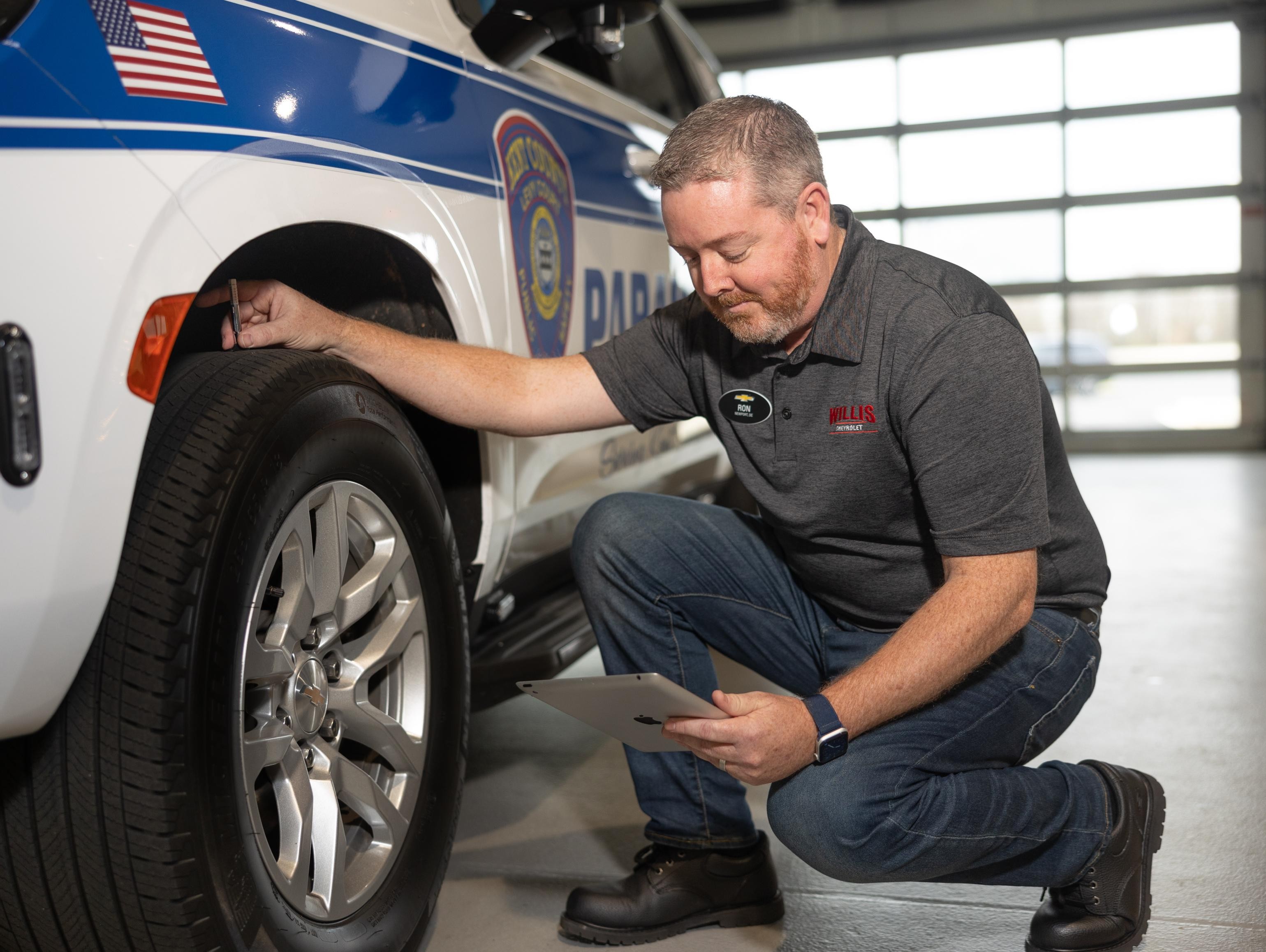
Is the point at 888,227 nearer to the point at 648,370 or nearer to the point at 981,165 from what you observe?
the point at 981,165

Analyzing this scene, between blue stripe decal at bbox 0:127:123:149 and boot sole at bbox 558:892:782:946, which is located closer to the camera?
blue stripe decal at bbox 0:127:123:149

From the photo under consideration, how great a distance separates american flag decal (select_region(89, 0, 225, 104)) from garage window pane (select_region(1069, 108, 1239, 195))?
10.1m

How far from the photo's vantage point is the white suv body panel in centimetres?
102

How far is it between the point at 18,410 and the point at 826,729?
999 millimetres

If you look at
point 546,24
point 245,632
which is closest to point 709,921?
point 245,632

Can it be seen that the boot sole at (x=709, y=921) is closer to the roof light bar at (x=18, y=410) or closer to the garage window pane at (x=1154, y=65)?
the roof light bar at (x=18, y=410)

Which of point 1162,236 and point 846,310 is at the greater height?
point 1162,236

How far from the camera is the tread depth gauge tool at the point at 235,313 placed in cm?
141

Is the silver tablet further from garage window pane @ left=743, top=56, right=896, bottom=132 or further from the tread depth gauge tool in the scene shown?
garage window pane @ left=743, top=56, right=896, bottom=132

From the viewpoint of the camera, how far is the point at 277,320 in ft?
5.01

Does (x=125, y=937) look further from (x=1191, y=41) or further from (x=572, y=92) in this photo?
(x=1191, y=41)

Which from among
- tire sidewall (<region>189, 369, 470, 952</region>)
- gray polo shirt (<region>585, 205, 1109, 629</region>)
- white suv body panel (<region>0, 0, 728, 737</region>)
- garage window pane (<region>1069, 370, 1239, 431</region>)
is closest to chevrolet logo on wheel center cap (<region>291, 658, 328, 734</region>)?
tire sidewall (<region>189, 369, 470, 952</region>)

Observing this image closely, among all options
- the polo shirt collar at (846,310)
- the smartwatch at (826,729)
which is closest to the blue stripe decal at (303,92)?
the polo shirt collar at (846,310)

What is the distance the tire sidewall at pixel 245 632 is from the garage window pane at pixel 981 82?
32.2 ft
